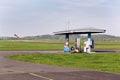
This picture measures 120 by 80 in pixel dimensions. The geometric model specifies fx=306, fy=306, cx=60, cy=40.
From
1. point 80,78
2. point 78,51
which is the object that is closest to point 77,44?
point 78,51

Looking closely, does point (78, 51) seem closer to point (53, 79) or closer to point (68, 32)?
point (68, 32)

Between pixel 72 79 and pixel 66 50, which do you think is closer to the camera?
pixel 72 79

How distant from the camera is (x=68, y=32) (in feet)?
190

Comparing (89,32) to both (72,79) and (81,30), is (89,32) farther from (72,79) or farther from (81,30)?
(72,79)

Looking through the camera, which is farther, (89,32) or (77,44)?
(77,44)

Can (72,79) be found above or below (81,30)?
below

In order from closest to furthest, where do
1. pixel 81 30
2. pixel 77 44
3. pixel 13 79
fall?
1. pixel 13 79
2. pixel 81 30
3. pixel 77 44

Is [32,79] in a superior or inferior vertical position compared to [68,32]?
inferior

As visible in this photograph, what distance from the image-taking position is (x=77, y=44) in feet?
196

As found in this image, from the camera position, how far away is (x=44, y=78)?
64.9ft


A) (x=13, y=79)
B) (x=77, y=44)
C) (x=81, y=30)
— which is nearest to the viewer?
(x=13, y=79)

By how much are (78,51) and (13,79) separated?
129 feet

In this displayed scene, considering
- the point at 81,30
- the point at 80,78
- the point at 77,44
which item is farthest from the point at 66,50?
the point at 80,78

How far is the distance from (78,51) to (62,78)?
125 feet
